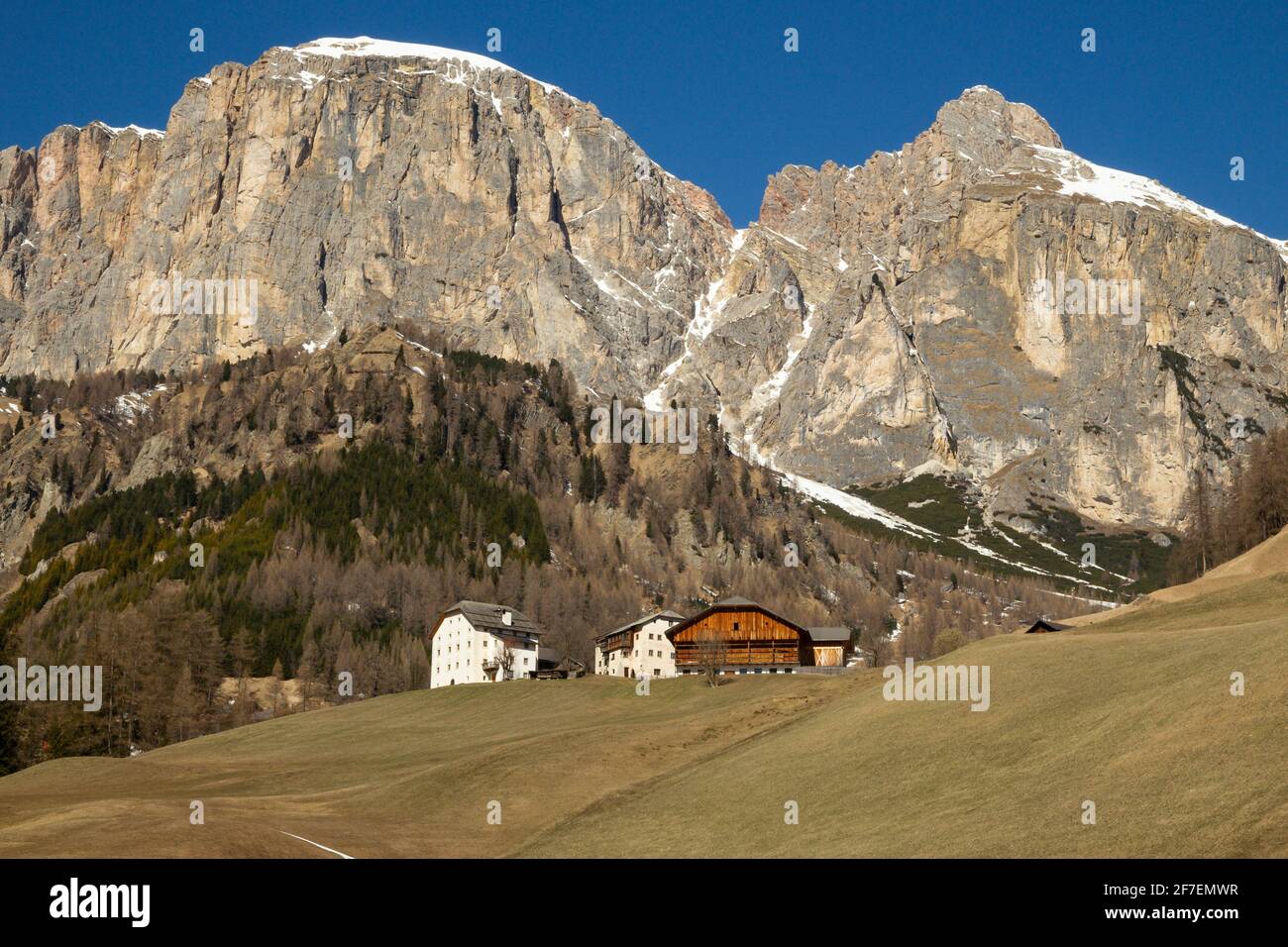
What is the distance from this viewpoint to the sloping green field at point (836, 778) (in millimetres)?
43781

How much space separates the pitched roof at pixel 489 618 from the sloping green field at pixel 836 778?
65.1 m

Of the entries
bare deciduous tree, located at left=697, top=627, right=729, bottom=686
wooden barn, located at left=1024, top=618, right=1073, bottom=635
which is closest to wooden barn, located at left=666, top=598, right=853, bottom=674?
bare deciduous tree, located at left=697, top=627, right=729, bottom=686

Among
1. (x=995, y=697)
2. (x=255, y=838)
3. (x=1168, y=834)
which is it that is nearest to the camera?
(x=1168, y=834)

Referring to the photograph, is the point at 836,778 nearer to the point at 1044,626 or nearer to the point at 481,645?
the point at 1044,626

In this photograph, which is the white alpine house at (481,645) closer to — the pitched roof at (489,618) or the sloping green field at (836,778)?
the pitched roof at (489,618)

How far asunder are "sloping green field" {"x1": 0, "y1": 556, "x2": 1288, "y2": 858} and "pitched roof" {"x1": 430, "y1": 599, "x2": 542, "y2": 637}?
65.1 meters

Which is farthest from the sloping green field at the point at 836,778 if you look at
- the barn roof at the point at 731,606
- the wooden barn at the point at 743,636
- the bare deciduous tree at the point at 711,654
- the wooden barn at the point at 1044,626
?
the barn roof at the point at 731,606

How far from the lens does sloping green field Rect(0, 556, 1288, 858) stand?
43.8m

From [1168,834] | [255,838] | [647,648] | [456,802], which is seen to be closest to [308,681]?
[647,648]

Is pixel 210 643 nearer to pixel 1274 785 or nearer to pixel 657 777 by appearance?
A: pixel 657 777

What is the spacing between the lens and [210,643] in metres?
166

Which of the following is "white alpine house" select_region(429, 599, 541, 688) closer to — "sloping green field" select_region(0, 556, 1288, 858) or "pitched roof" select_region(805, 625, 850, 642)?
"pitched roof" select_region(805, 625, 850, 642)
